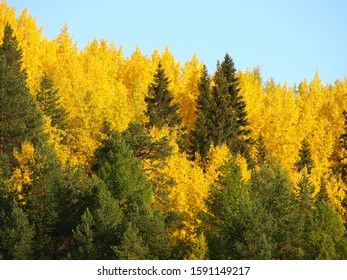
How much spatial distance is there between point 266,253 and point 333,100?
7763 cm

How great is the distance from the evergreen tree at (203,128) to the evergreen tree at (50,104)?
13677 mm

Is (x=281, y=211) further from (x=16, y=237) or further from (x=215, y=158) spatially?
(x=16, y=237)

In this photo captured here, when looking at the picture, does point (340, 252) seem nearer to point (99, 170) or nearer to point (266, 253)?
point (266, 253)

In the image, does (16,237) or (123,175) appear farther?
(123,175)

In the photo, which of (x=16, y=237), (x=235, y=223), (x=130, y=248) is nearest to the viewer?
(x=130, y=248)

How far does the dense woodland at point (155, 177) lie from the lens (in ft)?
171

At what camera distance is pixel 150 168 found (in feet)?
207

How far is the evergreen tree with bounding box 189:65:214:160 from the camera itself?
81875 mm

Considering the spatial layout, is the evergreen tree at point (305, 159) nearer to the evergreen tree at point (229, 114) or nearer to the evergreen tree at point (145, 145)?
the evergreen tree at point (229, 114)

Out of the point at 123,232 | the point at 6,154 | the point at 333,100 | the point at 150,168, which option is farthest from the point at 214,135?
the point at 333,100

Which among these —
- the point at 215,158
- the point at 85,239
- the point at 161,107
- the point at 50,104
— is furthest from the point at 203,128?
the point at 85,239

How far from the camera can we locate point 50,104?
264 feet

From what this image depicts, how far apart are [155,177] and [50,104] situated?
21812 millimetres

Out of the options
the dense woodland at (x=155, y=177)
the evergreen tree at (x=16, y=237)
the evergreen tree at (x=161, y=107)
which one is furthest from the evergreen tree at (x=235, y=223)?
the evergreen tree at (x=161, y=107)
